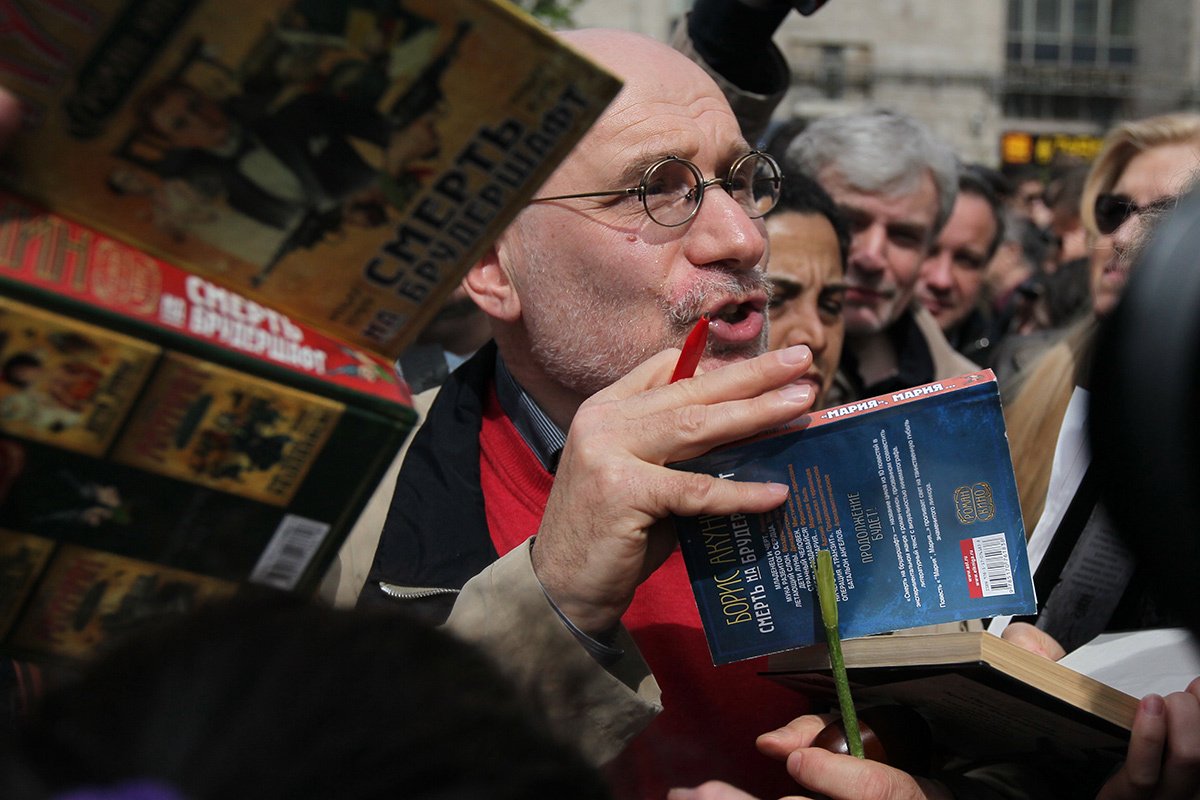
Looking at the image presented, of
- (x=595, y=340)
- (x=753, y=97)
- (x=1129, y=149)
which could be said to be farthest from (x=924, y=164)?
(x=595, y=340)

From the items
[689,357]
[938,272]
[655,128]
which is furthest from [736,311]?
[938,272]

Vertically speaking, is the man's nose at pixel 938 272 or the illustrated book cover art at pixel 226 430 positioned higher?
the illustrated book cover art at pixel 226 430

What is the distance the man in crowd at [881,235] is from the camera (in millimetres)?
3496

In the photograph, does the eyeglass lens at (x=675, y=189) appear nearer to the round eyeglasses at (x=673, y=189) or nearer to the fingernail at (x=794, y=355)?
the round eyeglasses at (x=673, y=189)

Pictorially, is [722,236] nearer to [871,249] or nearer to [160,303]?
[160,303]

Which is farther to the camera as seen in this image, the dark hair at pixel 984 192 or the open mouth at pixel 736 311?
the dark hair at pixel 984 192

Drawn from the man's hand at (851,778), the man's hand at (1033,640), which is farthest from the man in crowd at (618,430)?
the man's hand at (1033,640)

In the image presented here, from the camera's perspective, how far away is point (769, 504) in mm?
1275

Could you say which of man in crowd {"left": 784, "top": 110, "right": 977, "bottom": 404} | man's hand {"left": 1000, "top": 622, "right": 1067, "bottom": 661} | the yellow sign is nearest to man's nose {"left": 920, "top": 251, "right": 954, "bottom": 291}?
man in crowd {"left": 784, "top": 110, "right": 977, "bottom": 404}

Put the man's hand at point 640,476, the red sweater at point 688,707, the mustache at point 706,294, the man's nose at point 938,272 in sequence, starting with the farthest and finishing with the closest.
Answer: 1. the man's nose at point 938,272
2. the mustache at point 706,294
3. the red sweater at point 688,707
4. the man's hand at point 640,476

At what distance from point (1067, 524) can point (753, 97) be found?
1.32m

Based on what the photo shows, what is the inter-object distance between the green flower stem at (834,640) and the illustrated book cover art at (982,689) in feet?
0.13

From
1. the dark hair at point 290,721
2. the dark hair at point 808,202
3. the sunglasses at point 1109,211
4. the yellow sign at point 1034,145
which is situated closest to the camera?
the dark hair at point 290,721

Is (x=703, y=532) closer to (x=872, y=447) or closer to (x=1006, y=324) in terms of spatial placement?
(x=872, y=447)
